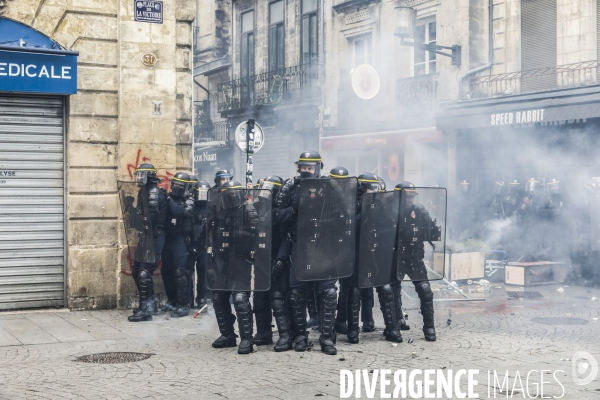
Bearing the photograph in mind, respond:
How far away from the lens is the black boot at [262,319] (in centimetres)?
805

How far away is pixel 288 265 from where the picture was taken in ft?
25.9

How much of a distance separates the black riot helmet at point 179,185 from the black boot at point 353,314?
8.82ft

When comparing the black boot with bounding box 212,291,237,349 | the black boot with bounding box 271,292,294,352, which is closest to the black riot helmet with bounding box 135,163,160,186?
the black boot with bounding box 212,291,237,349

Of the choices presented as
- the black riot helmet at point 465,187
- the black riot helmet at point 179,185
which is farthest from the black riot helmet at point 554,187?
the black riot helmet at point 179,185

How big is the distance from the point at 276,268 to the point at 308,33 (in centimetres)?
1720

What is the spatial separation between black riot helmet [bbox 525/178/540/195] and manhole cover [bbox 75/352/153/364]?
399 inches

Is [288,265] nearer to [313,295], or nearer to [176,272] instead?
[313,295]

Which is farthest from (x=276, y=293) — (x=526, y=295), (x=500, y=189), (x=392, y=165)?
(x=392, y=165)

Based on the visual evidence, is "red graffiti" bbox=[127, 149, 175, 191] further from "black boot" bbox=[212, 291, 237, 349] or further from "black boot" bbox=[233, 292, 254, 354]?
"black boot" bbox=[233, 292, 254, 354]

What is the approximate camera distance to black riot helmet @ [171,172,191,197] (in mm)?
9844

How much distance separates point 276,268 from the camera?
7.78 meters

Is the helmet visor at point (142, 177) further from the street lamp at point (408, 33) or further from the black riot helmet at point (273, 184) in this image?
the street lamp at point (408, 33)

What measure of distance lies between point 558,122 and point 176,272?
29.2 ft

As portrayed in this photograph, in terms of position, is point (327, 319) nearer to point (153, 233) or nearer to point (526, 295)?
point (153, 233)
